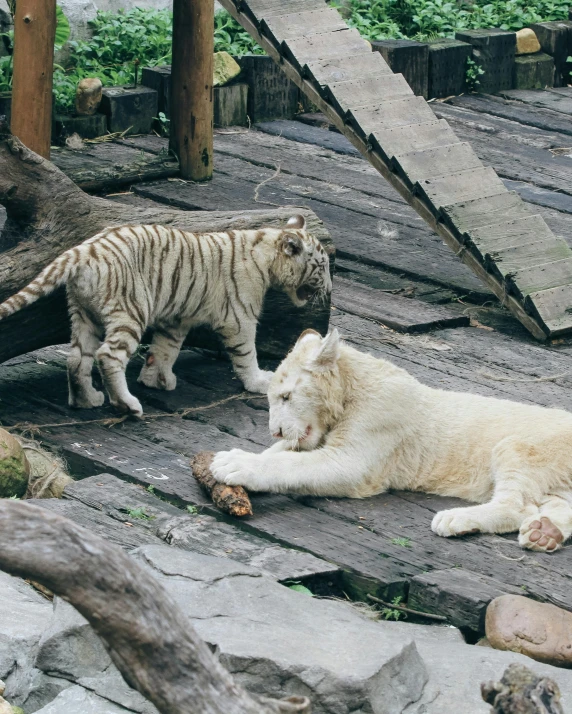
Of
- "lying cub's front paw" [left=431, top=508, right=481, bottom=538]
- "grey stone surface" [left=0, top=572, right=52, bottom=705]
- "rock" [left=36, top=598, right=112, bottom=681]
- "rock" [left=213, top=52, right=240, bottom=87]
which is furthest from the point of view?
"rock" [left=213, top=52, right=240, bottom=87]

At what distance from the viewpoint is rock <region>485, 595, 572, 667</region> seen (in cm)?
411

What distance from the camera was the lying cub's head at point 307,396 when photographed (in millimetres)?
5062

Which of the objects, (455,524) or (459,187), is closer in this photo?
(455,524)

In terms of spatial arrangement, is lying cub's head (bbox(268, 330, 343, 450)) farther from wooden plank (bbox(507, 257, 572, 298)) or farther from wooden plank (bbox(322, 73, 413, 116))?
wooden plank (bbox(322, 73, 413, 116))

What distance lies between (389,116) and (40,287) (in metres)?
3.30

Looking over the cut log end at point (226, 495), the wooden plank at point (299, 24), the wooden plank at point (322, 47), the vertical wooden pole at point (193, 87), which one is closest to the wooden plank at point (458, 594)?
the cut log end at point (226, 495)

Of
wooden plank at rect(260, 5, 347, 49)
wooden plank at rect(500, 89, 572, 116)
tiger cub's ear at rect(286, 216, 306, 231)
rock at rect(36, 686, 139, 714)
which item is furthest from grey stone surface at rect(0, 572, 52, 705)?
wooden plank at rect(500, 89, 572, 116)

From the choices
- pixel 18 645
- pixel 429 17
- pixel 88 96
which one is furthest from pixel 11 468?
pixel 429 17

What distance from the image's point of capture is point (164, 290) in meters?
6.00

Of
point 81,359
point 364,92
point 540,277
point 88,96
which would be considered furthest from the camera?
point 88,96

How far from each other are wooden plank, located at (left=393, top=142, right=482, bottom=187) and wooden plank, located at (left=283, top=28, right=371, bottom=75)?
3.37ft

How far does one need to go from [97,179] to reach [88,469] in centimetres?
447

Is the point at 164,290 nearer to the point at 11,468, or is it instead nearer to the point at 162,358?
the point at 162,358

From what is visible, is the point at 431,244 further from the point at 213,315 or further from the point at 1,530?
the point at 1,530
